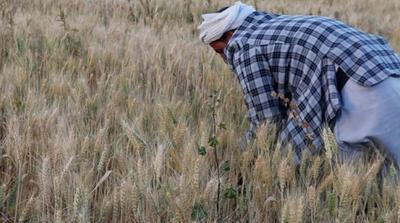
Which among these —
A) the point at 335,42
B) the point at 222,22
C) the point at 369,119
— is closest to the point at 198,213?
the point at 369,119

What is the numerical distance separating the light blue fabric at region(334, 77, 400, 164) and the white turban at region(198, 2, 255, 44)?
25.5 inches

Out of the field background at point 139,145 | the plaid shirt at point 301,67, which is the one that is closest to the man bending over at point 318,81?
the plaid shirt at point 301,67

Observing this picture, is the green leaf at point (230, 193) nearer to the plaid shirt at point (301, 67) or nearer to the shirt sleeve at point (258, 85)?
the plaid shirt at point (301, 67)

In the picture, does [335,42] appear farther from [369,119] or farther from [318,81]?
[369,119]

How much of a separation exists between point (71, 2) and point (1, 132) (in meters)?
3.10

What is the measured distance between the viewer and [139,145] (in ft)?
7.53

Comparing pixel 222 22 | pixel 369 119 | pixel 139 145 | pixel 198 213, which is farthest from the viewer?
pixel 222 22

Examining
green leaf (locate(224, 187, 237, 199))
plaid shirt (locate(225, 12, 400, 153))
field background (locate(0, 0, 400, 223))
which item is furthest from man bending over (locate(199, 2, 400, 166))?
green leaf (locate(224, 187, 237, 199))

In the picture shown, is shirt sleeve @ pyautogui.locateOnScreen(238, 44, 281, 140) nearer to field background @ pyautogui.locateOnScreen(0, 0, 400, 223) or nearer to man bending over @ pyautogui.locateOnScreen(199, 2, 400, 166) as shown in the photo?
man bending over @ pyautogui.locateOnScreen(199, 2, 400, 166)

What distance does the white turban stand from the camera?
117 inches

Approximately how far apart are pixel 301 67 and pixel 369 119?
15.4 inches

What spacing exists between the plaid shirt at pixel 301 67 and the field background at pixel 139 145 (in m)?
0.15

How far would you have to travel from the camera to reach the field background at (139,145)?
6.41ft

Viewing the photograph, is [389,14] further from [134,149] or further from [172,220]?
[172,220]
